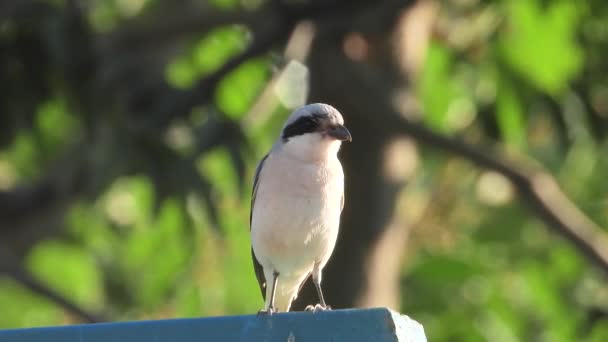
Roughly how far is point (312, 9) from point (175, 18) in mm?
1364

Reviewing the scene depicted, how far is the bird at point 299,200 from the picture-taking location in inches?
170

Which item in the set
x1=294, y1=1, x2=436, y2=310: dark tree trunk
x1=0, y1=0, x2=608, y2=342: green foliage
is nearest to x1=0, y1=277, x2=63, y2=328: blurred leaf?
x1=0, y1=0, x2=608, y2=342: green foliage

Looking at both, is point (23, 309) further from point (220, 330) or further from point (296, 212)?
point (220, 330)

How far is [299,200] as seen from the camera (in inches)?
169

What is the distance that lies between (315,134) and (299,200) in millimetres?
305

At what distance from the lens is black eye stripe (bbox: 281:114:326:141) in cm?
455

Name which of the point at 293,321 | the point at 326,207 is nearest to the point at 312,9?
the point at 326,207

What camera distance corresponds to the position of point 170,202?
6.80 meters

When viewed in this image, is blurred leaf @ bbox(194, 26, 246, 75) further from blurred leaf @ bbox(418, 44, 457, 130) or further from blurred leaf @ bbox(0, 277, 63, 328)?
blurred leaf @ bbox(0, 277, 63, 328)

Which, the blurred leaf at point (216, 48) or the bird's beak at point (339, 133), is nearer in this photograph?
the bird's beak at point (339, 133)

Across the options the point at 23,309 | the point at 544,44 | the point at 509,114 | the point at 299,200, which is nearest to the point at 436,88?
the point at 544,44

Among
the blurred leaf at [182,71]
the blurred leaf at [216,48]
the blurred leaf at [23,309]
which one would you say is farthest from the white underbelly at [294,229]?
the blurred leaf at [23,309]

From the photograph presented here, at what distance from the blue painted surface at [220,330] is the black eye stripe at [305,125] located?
4.59ft

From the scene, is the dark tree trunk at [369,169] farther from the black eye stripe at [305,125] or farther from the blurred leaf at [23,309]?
the blurred leaf at [23,309]
